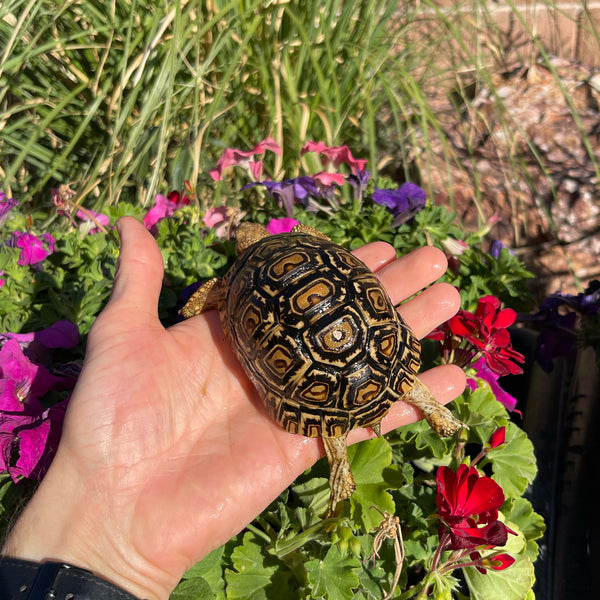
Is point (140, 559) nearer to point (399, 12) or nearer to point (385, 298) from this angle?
point (385, 298)

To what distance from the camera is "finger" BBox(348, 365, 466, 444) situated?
1844mm

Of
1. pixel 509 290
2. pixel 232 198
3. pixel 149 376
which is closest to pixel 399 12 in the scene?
pixel 232 198

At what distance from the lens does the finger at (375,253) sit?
222cm

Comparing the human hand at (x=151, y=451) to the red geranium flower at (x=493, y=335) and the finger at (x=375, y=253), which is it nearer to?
the red geranium flower at (x=493, y=335)

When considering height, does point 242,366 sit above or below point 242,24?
below

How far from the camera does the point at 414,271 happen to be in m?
2.09

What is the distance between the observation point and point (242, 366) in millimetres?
1893

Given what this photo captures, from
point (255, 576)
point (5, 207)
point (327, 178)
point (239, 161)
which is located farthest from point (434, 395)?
point (5, 207)

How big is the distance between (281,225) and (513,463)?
1.30 meters

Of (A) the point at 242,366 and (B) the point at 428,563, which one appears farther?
(A) the point at 242,366

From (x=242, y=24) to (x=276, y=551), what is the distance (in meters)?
2.56

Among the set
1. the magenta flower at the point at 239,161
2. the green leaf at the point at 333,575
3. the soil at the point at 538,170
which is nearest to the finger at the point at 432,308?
the green leaf at the point at 333,575

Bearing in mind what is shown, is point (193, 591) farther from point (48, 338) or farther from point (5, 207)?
point (5, 207)

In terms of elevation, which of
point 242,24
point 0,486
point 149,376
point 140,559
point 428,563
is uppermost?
point 242,24
